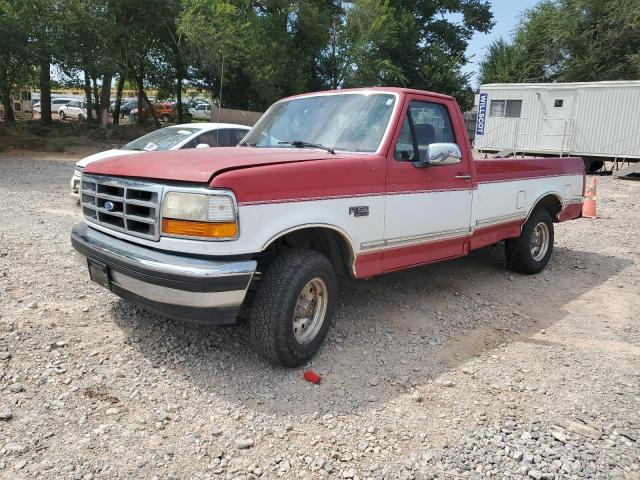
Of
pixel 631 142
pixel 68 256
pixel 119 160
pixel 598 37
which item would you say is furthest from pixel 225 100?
pixel 119 160

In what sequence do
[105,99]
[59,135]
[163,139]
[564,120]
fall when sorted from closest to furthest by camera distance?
[163,139]
[564,120]
[59,135]
[105,99]

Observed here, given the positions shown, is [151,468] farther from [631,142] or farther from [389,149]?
[631,142]

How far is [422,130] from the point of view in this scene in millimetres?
4703

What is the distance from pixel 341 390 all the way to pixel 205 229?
140 cm

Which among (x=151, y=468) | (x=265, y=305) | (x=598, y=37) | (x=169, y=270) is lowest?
(x=151, y=468)

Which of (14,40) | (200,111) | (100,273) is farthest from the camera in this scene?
(200,111)

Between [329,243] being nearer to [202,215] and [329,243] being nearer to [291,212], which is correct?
[291,212]

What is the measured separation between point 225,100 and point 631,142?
19.9m

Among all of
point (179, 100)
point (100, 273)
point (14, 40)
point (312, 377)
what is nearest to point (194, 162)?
point (100, 273)

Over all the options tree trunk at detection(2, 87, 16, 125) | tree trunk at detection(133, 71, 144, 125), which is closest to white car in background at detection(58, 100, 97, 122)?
tree trunk at detection(133, 71, 144, 125)

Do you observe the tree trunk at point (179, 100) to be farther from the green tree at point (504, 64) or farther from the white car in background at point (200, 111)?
the green tree at point (504, 64)

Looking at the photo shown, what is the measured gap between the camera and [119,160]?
3.96 metres

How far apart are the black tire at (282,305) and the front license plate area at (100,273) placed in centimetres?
104

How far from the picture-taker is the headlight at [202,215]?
10.5 ft
